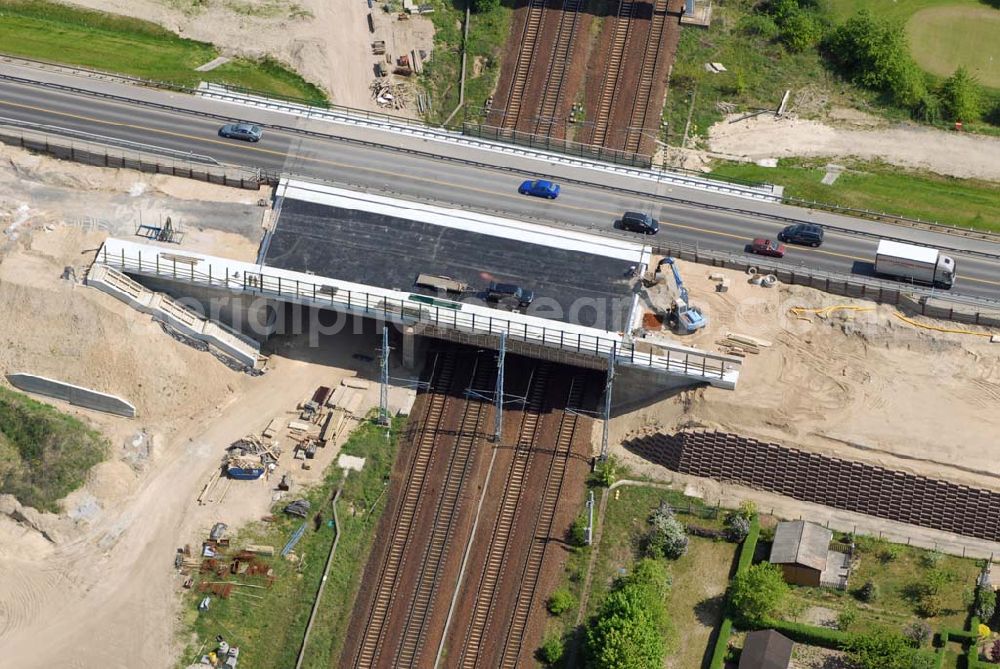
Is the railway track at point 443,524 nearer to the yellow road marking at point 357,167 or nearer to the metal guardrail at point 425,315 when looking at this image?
the metal guardrail at point 425,315

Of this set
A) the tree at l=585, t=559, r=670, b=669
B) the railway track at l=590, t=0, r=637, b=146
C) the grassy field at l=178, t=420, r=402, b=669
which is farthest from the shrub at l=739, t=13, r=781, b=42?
the tree at l=585, t=559, r=670, b=669

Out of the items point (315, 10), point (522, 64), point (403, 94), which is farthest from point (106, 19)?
point (522, 64)

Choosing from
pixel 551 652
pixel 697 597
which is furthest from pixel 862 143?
pixel 551 652

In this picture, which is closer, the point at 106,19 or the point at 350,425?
the point at 350,425

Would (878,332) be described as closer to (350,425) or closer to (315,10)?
(350,425)

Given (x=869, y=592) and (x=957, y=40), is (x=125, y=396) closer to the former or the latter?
(x=869, y=592)

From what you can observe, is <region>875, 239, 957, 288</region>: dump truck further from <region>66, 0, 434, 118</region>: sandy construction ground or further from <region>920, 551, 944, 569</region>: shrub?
<region>66, 0, 434, 118</region>: sandy construction ground
